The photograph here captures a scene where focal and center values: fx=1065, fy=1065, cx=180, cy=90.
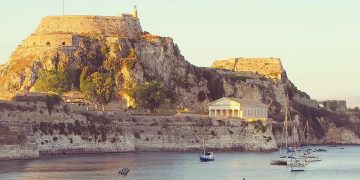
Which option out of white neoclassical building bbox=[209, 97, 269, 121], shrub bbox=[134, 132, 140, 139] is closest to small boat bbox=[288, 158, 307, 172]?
shrub bbox=[134, 132, 140, 139]

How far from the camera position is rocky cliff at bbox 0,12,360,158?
15350 centimetres

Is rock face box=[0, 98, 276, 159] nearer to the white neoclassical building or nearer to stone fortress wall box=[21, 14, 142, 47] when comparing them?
the white neoclassical building

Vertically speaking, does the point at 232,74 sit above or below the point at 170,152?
above

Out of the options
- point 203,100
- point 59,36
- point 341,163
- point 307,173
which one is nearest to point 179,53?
point 203,100

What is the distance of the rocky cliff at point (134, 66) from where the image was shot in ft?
504

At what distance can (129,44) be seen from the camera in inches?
6235

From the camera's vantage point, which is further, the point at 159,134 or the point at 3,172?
the point at 159,134

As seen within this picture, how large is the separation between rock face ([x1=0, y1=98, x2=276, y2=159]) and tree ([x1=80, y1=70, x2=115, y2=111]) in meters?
13.0

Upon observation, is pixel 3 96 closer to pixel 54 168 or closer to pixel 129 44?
pixel 54 168

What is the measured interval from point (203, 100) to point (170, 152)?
3559 centimetres

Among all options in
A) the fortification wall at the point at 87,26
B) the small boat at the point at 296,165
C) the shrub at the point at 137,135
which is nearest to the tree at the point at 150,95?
the shrub at the point at 137,135

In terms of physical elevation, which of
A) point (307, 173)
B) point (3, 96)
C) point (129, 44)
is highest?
point (129, 44)

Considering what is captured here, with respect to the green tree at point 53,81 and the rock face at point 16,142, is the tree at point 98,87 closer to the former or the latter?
the green tree at point 53,81

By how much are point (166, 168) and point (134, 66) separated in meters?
54.4
